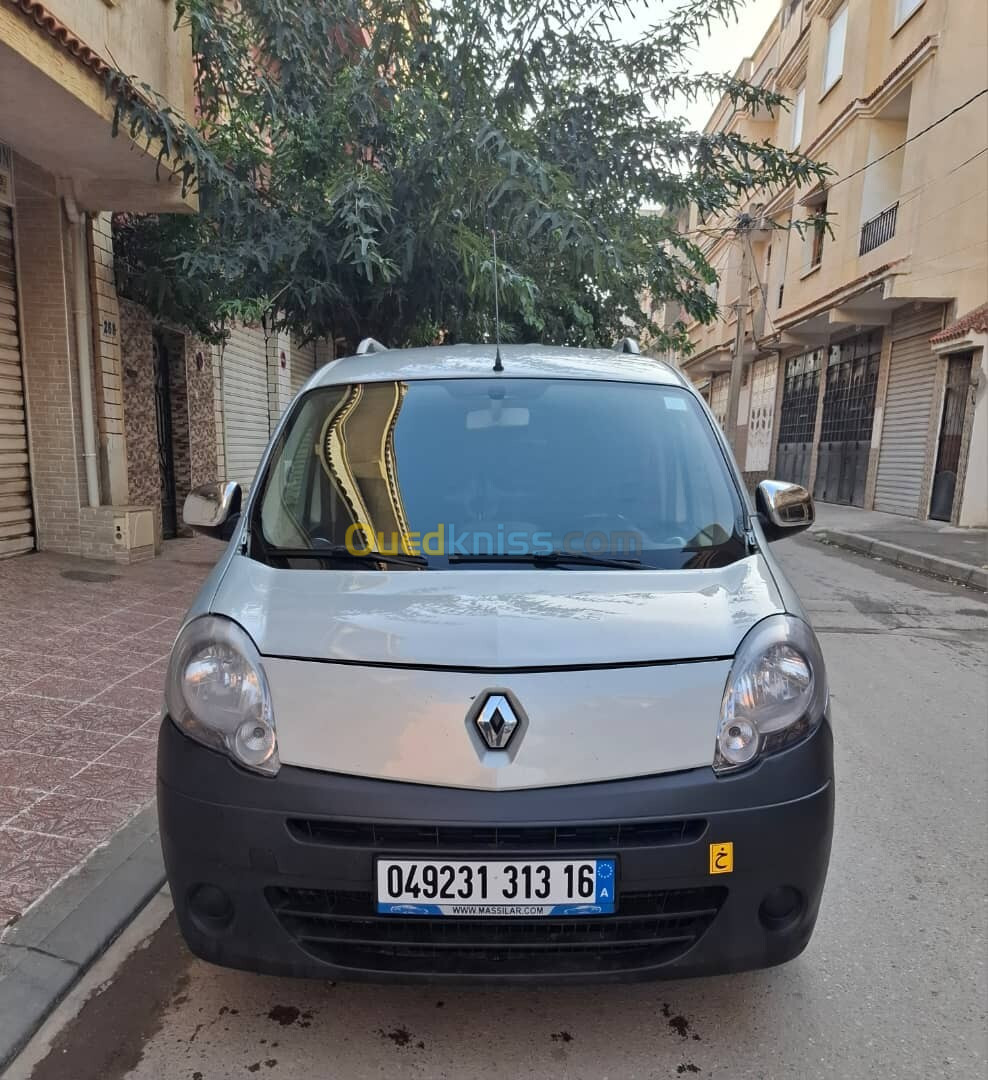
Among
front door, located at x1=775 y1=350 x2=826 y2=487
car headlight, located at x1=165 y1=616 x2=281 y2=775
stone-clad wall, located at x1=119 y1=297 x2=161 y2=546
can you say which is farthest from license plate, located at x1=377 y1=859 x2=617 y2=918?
front door, located at x1=775 y1=350 x2=826 y2=487

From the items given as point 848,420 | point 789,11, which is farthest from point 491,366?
point 789,11

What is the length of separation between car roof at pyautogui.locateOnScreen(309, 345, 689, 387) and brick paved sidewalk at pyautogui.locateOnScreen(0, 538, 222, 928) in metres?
1.92

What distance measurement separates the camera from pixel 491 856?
5.75 ft

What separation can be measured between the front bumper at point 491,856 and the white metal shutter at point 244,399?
34.8 feet

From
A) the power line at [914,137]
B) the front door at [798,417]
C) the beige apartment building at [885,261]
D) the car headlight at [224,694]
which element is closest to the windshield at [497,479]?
the car headlight at [224,694]

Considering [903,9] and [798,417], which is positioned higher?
[903,9]

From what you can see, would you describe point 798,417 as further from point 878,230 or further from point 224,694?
point 224,694

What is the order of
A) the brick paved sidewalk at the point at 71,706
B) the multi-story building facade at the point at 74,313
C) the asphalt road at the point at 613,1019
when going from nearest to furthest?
the asphalt road at the point at 613,1019 < the brick paved sidewalk at the point at 71,706 < the multi-story building facade at the point at 74,313

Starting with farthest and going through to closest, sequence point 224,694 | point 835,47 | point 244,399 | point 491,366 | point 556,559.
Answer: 1. point 835,47
2. point 244,399
3. point 491,366
4. point 556,559
5. point 224,694

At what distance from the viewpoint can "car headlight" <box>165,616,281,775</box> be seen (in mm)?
1857

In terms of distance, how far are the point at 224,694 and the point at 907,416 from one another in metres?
16.9

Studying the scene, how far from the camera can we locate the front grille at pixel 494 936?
5.93 feet

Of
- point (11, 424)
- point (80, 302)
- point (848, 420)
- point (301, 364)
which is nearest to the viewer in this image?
point (11, 424)

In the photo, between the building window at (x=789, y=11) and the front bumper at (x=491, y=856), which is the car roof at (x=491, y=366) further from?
the building window at (x=789, y=11)
